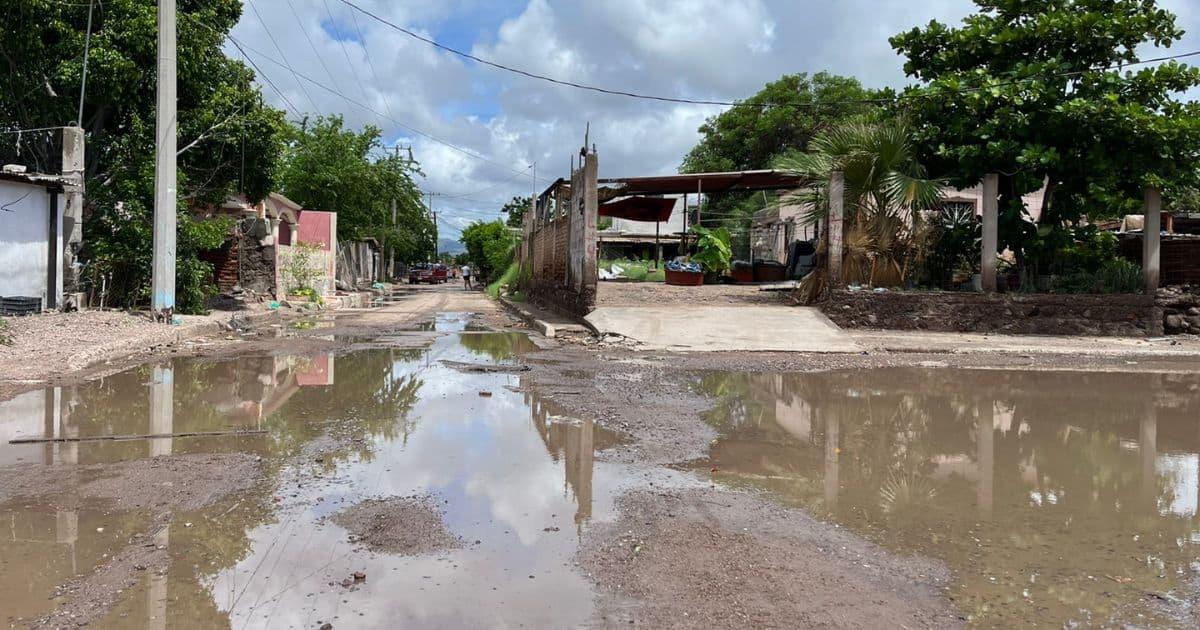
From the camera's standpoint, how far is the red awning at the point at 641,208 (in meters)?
23.4

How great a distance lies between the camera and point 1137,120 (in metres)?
13.5

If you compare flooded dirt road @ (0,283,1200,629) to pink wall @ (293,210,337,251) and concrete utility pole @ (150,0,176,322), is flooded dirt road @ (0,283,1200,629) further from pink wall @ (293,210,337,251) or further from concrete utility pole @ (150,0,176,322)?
pink wall @ (293,210,337,251)

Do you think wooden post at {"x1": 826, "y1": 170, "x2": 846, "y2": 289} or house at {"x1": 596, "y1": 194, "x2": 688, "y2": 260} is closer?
wooden post at {"x1": 826, "y1": 170, "x2": 846, "y2": 289}

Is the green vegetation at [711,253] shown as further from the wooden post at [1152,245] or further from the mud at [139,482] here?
the mud at [139,482]

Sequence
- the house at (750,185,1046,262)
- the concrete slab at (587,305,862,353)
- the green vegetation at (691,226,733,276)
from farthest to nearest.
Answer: the house at (750,185,1046,262) < the green vegetation at (691,226,733,276) < the concrete slab at (587,305,862,353)

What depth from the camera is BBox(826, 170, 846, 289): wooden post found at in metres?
15.6

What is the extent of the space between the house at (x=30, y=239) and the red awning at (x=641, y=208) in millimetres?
13283

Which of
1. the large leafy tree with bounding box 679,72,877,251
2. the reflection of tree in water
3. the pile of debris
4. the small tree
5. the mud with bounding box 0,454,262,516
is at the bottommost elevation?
the mud with bounding box 0,454,262,516

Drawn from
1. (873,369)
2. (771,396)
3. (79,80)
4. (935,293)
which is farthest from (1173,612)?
(79,80)

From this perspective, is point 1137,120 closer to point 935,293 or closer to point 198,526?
point 935,293

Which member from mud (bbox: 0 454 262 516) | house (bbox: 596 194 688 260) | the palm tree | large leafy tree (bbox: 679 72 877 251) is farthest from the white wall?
large leafy tree (bbox: 679 72 877 251)

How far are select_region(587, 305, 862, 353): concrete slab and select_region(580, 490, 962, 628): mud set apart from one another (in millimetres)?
8380

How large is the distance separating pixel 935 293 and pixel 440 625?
13830 millimetres

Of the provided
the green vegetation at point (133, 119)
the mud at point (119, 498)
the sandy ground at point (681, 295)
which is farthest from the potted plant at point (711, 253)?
the mud at point (119, 498)
